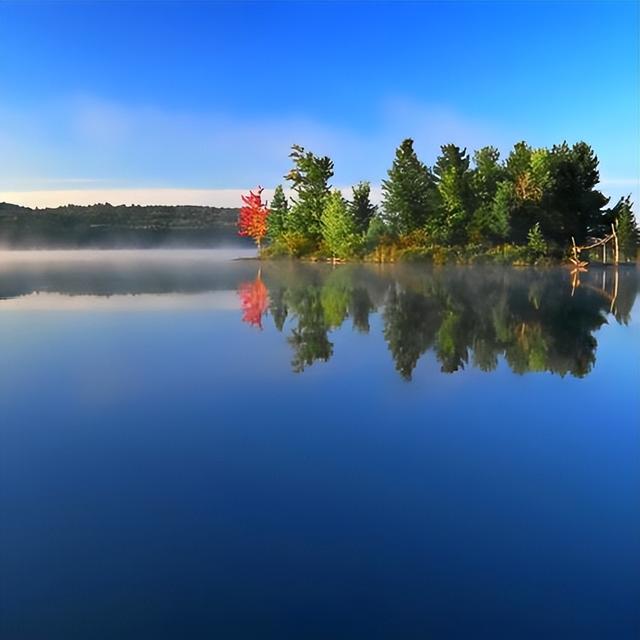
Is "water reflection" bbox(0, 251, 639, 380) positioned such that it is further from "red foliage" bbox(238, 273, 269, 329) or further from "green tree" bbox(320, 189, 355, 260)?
"green tree" bbox(320, 189, 355, 260)

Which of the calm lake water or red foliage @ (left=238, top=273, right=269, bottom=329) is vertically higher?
red foliage @ (left=238, top=273, right=269, bottom=329)

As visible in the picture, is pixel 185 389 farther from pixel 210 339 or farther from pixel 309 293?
pixel 309 293

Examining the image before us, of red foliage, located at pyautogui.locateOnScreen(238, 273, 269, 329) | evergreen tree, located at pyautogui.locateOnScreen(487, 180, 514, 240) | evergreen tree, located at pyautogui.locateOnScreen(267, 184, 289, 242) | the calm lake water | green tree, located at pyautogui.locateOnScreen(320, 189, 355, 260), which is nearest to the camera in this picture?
the calm lake water

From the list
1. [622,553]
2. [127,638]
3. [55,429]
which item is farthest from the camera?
[55,429]

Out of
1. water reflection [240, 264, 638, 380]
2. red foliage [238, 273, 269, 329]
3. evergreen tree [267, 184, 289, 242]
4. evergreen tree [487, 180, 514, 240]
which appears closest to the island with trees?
evergreen tree [487, 180, 514, 240]

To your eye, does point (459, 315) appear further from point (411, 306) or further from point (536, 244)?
point (536, 244)

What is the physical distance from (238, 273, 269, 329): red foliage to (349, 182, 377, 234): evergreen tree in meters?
16.7

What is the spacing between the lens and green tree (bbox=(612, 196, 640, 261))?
3347 cm

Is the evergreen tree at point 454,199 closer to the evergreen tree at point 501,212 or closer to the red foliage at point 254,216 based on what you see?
the evergreen tree at point 501,212

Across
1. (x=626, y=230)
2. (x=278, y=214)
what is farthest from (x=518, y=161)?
(x=278, y=214)

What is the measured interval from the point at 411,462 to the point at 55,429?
2.97 meters

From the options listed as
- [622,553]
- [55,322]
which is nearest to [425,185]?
[55,322]

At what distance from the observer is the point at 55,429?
524 cm

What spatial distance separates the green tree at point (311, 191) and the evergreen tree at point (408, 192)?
5.49 m
